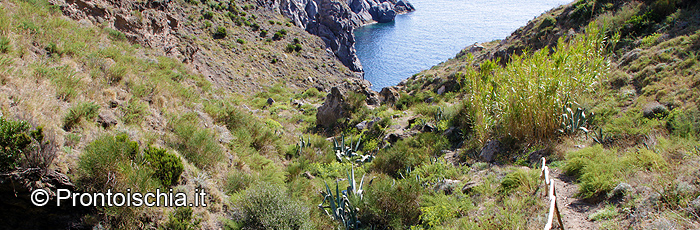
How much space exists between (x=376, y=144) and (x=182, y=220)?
7731 mm

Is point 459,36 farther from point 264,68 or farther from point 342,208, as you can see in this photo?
point 342,208

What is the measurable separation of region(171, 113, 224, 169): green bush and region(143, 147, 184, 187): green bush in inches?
43.9

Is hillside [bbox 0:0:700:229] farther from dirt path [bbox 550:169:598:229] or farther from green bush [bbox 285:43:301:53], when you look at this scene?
green bush [bbox 285:43:301:53]

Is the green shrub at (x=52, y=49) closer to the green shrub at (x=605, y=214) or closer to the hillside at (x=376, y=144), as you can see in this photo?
the hillside at (x=376, y=144)

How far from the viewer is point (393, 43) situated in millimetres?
73188

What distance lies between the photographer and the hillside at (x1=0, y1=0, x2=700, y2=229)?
427 cm

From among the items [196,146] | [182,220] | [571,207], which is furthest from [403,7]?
[182,220]

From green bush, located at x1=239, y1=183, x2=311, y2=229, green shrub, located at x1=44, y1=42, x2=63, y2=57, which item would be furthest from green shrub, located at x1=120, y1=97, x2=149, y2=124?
green bush, located at x1=239, y1=183, x2=311, y2=229

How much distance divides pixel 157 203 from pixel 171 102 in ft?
15.9

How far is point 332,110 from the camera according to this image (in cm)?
1527

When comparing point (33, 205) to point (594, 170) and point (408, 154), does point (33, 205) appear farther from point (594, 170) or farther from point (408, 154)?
point (594, 170)

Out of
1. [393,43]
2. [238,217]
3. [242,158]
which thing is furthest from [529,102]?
[393,43]

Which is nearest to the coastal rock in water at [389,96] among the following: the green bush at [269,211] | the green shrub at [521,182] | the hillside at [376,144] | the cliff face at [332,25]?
the hillside at [376,144]

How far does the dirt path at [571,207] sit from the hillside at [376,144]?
0.11ft
